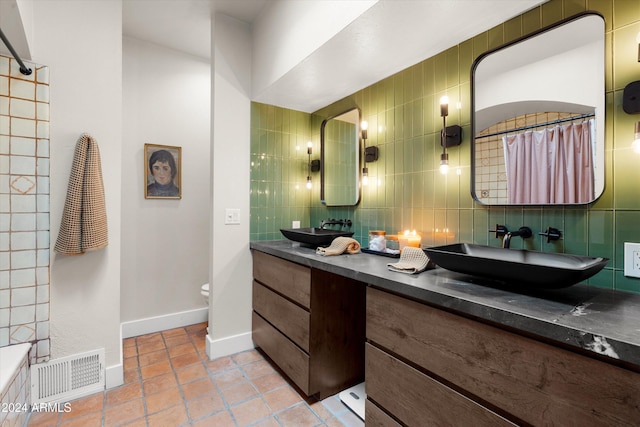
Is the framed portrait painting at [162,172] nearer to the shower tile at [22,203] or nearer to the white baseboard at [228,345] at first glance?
the shower tile at [22,203]

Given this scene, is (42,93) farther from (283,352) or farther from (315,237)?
(283,352)

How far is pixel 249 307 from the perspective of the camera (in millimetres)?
2557

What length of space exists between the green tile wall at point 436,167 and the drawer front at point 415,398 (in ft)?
2.40

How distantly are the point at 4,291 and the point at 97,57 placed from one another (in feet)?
5.01

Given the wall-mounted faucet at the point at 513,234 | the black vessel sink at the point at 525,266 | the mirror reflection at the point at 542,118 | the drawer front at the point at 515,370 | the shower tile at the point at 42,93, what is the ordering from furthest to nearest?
the shower tile at the point at 42,93
the wall-mounted faucet at the point at 513,234
the mirror reflection at the point at 542,118
the black vessel sink at the point at 525,266
the drawer front at the point at 515,370

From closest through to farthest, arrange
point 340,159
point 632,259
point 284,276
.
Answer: point 632,259 < point 284,276 < point 340,159

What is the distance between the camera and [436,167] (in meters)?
1.78

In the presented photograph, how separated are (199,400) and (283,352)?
579mm

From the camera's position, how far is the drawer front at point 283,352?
6.08 ft

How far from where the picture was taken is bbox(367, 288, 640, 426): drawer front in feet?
2.35

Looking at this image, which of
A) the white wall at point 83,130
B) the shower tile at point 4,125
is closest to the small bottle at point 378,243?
the white wall at point 83,130

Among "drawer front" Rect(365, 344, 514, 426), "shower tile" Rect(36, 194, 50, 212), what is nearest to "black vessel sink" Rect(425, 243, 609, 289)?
"drawer front" Rect(365, 344, 514, 426)

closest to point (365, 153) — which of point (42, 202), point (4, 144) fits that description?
point (42, 202)

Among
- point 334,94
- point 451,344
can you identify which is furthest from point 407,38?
point 451,344
